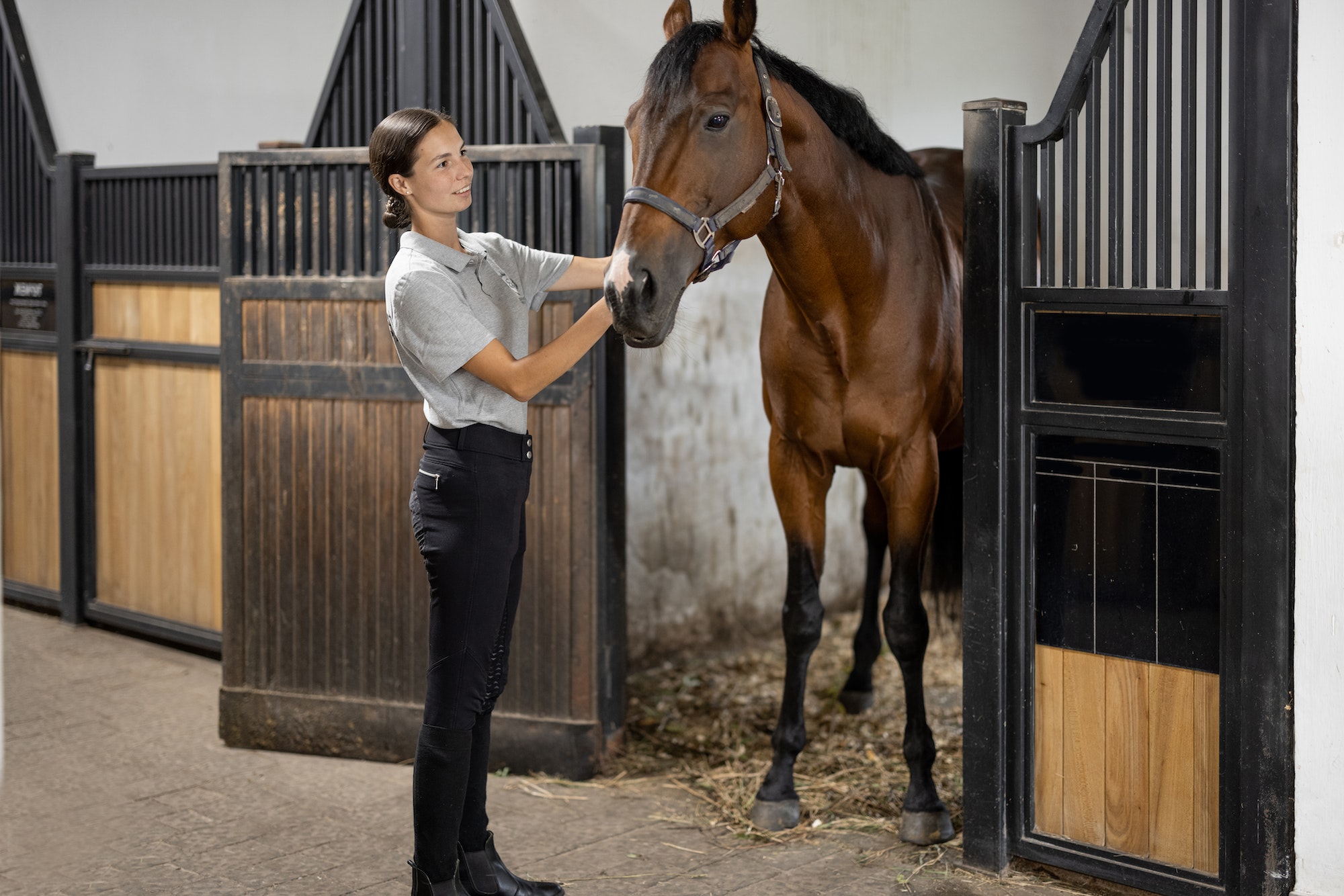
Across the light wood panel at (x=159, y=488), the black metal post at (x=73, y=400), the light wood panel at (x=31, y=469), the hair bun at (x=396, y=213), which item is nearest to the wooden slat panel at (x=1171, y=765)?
the hair bun at (x=396, y=213)

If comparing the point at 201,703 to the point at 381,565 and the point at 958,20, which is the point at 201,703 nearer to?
the point at 381,565

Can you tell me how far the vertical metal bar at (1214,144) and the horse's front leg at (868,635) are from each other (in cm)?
163

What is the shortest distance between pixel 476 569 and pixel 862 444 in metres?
1.03

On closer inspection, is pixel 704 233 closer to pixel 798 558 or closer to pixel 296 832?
pixel 798 558

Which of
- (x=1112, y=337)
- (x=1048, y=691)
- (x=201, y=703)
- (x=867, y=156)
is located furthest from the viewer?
(x=201, y=703)

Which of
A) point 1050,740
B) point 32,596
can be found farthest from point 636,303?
point 32,596

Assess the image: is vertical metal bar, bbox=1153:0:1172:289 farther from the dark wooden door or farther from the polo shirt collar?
the dark wooden door

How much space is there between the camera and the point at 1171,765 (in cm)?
233

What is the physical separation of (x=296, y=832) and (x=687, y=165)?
168 centimetres

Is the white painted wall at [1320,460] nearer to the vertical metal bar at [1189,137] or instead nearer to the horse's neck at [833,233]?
the vertical metal bar at [1189,137]

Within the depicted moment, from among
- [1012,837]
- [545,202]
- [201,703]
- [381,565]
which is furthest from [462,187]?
[201,703]

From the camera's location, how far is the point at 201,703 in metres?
3.86

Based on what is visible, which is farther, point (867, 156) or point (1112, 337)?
point (867, 156)

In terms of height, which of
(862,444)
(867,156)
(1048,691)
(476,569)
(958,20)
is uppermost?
(958,20)
